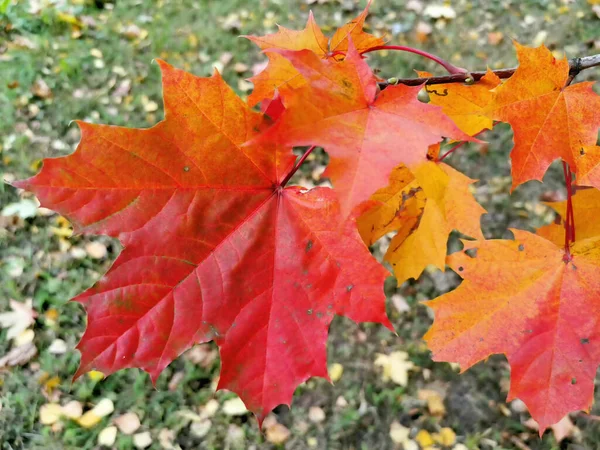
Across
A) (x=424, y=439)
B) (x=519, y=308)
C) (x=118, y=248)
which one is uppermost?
(x=519, y=308)

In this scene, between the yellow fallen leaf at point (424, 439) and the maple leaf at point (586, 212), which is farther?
the yellow fallen leaf at point (424, 439)

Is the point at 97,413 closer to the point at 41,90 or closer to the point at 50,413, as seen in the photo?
the point at 50,413

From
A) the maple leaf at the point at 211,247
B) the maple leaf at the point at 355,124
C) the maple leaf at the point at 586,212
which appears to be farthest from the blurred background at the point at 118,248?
the maple leaf at the point at 355,124

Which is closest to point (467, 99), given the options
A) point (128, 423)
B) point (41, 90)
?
point (128, 423)

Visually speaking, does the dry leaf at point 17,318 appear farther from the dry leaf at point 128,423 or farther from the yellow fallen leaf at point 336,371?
the yellow fallen leaf at point 336,371

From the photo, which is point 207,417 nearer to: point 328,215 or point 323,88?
point 328,215

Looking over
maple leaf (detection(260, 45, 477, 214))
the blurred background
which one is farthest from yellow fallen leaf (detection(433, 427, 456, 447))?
maple leaf (detection(260, 45, 477, 214))

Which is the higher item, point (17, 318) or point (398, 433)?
point (17, 318)
